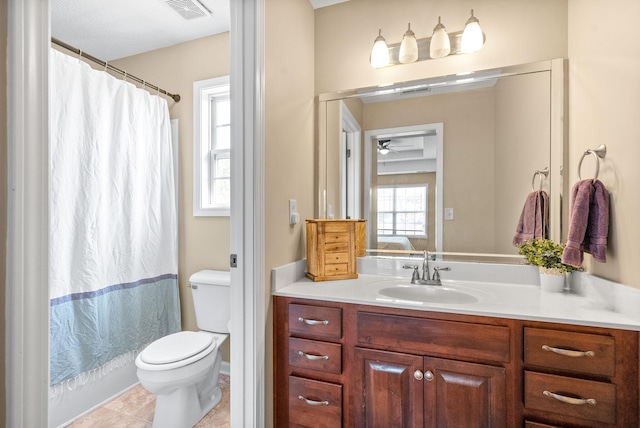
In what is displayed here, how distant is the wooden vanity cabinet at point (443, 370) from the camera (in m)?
0.98

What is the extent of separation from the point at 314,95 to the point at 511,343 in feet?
5.36

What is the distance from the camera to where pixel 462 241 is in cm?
162

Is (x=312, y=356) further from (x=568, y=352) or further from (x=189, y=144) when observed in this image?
(x=189, y=144)

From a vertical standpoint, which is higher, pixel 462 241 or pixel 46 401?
pixel 462 241

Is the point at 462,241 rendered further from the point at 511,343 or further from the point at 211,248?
the point at 211,248

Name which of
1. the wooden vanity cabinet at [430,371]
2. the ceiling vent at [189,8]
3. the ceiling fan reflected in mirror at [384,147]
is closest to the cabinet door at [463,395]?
the wooden vanity cabinet at [430,371]

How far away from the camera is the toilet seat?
1562 millimetres

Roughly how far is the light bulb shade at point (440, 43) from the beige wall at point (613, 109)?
55 cm

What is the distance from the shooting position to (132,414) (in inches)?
71.1

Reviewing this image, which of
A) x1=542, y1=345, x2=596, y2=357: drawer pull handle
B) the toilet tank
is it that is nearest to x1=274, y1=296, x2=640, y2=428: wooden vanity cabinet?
x1=542, y1=345, x2=596, y2=357: drawer pull handle

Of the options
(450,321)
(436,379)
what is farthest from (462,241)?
(436,379)

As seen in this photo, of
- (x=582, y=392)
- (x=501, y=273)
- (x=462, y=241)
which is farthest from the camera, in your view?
(x=462, y=241)

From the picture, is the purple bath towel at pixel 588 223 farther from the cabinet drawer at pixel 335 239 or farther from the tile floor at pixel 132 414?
the tile floor at pixel 132 414

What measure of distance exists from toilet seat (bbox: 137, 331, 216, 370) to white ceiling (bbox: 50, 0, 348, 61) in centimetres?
209
